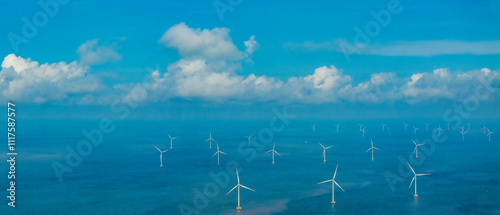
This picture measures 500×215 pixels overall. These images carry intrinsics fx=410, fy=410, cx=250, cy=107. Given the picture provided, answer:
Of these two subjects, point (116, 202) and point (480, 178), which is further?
point (480, 178)

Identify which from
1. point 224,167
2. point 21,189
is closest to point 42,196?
point 21,189

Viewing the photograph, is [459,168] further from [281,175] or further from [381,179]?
[281,175]

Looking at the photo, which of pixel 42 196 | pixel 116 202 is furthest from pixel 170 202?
pixel 42 196

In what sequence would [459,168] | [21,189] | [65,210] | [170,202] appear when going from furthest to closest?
[459,168] < [21,189] < [170,202] < [65,210]

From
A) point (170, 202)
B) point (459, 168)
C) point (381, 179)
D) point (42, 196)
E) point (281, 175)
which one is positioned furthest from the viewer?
point (459, 168)

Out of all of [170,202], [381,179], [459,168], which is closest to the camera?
[170,202]

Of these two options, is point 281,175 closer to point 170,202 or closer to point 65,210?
point 170,202

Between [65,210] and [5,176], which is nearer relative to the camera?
[65,210]

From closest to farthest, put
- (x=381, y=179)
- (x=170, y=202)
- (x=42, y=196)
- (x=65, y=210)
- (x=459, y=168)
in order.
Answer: (x=65, y=210) → (x=170, y=202) → (x=42, y=196) → (x=381, y=179) → (x=459, y=168)
